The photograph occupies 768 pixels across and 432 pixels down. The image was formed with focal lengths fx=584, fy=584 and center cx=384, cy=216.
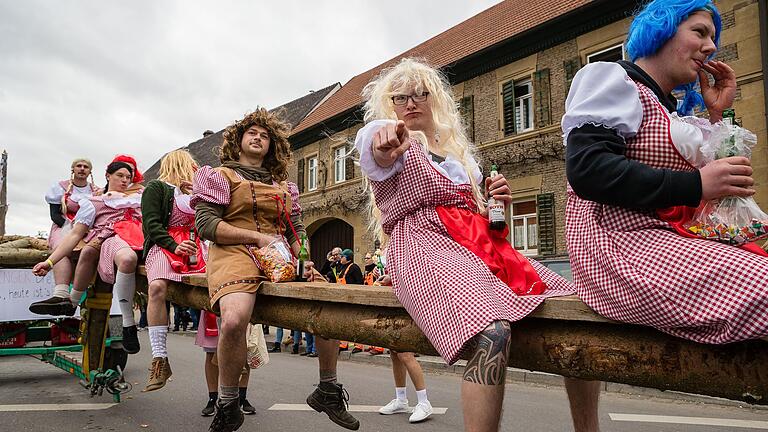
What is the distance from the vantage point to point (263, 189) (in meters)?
3.92

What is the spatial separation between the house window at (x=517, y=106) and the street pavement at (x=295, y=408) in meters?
8.85

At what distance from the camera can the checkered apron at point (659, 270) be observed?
1482 millimetres

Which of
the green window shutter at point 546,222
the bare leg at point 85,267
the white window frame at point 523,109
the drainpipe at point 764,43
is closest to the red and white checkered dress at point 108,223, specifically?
the bare leg at point 85,267

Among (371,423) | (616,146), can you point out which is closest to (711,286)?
(616,146)

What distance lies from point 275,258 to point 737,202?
2.45m

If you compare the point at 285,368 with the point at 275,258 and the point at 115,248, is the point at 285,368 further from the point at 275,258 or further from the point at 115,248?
the point at 275,258

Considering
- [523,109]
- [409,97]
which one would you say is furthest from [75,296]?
[523,109]

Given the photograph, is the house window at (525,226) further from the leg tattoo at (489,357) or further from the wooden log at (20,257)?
the leg tattoo at (489,357)

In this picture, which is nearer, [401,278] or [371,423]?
[401,278]

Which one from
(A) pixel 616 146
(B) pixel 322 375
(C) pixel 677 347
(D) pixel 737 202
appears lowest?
(B) pixel 322 375

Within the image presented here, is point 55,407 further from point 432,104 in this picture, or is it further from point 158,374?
point 432,104

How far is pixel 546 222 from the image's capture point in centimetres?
1432

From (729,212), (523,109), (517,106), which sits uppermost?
(517,106)

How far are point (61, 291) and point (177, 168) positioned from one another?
5.84 ft
